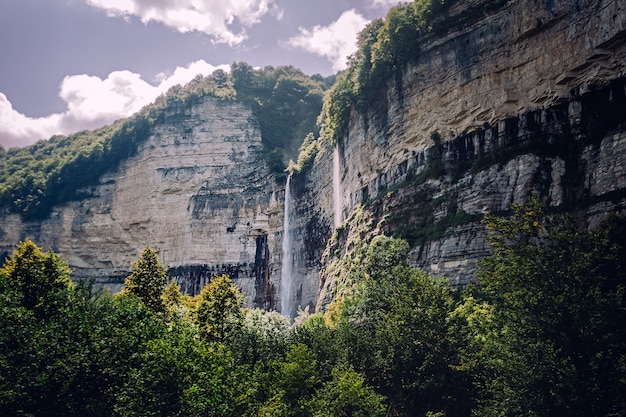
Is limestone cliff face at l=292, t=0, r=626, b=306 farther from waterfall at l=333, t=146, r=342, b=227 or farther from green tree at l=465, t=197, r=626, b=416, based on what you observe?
green tree at l=465, t=197, r=626, b=416

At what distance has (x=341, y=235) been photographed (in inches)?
2124

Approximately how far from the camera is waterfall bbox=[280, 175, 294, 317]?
6562 centimetres

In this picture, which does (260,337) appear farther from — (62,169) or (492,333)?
(62,169)

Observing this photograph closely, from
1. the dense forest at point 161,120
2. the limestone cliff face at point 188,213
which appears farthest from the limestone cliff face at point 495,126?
the dense forest at point 161,120

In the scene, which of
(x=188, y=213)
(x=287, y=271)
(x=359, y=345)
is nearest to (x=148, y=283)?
(x=359, y=345)

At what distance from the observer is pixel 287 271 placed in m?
68.4

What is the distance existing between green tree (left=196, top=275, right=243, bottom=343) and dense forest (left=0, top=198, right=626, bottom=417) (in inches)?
2.9

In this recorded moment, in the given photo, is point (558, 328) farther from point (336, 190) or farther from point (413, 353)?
point (336, 190)

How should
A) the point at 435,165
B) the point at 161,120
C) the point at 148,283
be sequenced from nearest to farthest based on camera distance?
the point at 148,283
the point at 435,165
the point at 161,120

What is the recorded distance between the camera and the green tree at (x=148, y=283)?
28516 millimetres

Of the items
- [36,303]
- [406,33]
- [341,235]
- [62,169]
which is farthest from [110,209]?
[36,303]

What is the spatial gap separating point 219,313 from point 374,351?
27.9ft

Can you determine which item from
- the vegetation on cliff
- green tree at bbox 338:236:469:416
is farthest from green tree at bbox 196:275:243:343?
the vegetation on cliff

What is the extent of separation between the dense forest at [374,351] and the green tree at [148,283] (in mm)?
1449
